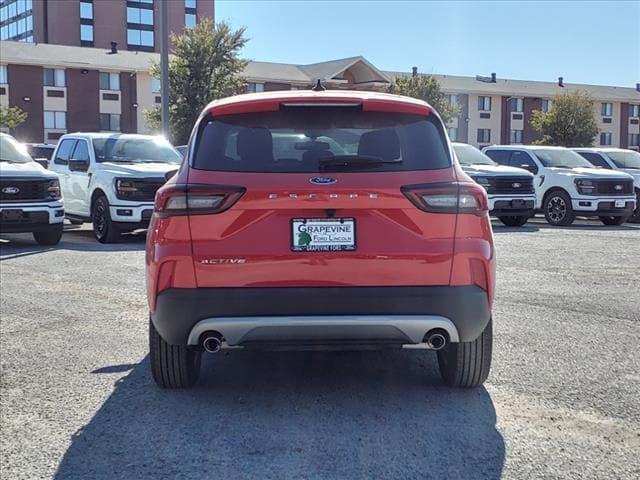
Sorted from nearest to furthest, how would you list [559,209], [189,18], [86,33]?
[559,209], [86,33], [189,18]

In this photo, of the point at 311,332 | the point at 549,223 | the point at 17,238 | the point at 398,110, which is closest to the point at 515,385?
the point at 311,332

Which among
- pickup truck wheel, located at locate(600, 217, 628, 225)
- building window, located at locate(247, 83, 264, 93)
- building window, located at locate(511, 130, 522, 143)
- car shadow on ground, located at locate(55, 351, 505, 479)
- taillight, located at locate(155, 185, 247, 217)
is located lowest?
car shadow on ground, located at locate(55, 351, 505, 479)

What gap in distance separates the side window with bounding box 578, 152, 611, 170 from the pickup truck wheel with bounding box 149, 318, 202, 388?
678 inches

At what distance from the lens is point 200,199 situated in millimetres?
4141

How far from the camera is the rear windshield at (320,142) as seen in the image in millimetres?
4230

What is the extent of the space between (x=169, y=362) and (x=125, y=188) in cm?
873

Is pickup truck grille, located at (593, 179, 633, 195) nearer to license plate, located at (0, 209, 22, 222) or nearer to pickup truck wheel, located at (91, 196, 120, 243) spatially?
pickup truck wheel, located at (91, 196, 120, 243)

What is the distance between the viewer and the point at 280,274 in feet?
13.4

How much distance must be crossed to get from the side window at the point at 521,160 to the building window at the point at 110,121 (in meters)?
37.7

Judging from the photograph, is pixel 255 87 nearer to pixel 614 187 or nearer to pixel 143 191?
pixel 614 187

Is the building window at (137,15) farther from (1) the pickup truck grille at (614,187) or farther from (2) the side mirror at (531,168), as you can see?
(1) the pickup truck grille at (614,187)

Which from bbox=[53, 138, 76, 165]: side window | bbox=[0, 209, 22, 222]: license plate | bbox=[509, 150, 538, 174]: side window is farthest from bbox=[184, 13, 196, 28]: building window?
bbox=[0, 209, 22, 222]: license plate

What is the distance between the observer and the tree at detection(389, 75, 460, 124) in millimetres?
47312

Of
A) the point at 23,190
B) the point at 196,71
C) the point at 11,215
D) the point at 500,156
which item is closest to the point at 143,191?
the point at 23,190
